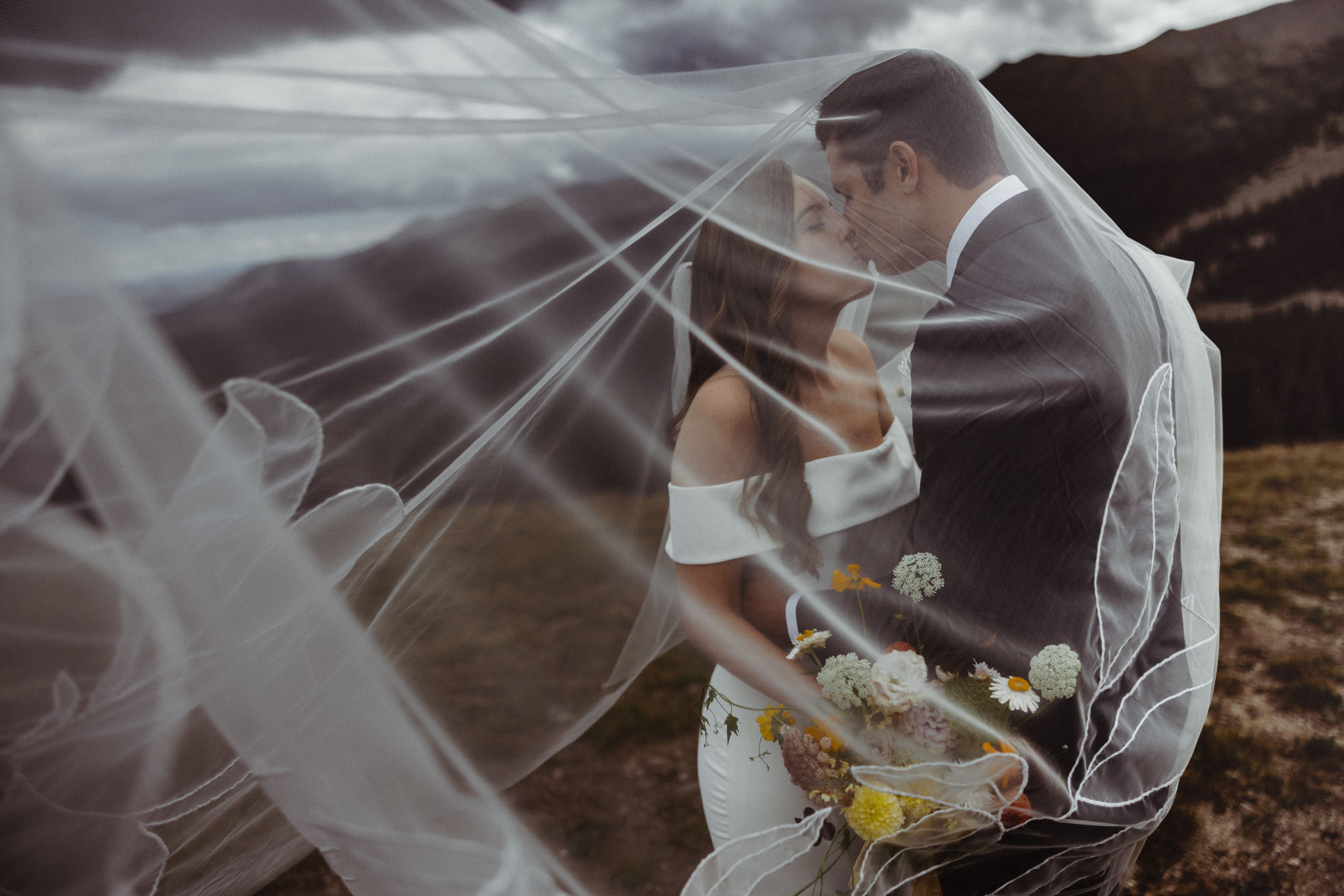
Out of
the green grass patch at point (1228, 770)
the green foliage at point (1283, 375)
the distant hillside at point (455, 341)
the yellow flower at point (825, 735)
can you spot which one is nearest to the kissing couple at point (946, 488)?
the yellow flower at point (825, 735)

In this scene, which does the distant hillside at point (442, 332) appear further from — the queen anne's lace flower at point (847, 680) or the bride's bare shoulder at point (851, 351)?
the queen anne's lace flower at point (847, 680)

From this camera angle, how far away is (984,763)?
88cm

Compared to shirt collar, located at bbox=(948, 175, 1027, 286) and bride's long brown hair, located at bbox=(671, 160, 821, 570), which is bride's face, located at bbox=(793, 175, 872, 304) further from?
shirt collar, located at bbox=(948, 175, 1027, 286)

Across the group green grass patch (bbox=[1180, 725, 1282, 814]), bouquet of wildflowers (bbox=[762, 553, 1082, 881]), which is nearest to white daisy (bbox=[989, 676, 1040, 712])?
bouquet of wildflowers (bbox=[762, 553, 1082, 881])

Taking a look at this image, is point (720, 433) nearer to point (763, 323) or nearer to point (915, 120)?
point (763, 323)

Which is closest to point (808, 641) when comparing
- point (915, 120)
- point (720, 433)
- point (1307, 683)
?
point (720, 433)

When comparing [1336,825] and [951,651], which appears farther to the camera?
[1336,825]

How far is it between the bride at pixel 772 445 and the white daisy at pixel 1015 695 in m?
0.28

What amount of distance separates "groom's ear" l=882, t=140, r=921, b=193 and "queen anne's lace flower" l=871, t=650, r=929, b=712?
2.50 feet

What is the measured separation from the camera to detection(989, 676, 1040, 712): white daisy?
92 cm

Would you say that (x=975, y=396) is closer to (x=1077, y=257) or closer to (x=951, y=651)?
(x=1077, y=257)

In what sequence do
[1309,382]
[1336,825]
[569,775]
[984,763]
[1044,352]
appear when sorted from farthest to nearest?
[1309,382], [1336,825], [569,775], [1044,352], [984,763]

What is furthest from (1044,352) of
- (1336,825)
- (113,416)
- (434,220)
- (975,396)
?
(1336,825)

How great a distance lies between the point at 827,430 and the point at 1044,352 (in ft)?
1.20
